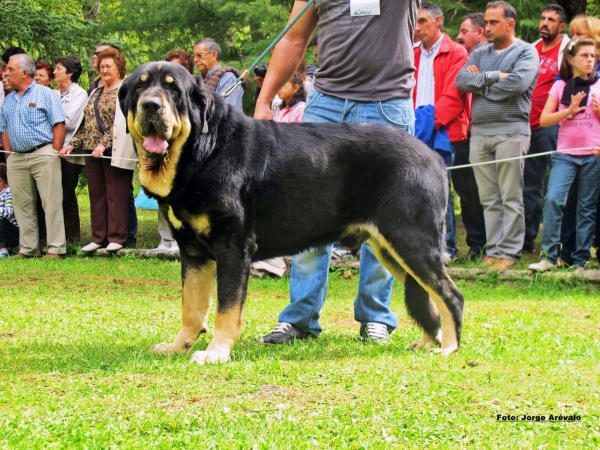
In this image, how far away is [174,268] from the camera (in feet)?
33.4

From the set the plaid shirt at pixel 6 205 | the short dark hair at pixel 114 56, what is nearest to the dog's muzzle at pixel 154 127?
the short dark hair at pixel 114 56

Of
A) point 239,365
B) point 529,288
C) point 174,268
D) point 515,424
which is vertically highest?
point 515,424

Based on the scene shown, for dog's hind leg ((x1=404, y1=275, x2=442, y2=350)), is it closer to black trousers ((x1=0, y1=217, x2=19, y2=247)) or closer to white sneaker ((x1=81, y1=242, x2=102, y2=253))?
white sneaker ((x1=81, y1=242, x2=102, y2=253))

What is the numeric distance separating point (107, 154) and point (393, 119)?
21.2ft

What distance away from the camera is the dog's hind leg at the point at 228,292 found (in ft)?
15.7

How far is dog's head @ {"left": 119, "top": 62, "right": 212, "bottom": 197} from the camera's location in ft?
14.9

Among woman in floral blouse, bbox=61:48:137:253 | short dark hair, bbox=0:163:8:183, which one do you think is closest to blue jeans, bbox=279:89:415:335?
woman in floral blouse, bbox=61:48:137:253

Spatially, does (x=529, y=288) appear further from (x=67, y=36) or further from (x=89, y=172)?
(x=67, y=36)

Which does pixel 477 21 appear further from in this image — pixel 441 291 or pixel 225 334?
pixel 225 334

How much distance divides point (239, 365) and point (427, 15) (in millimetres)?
6232

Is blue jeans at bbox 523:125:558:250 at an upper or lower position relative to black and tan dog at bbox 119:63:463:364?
lower

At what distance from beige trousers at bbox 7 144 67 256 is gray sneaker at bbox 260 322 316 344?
6.73 metres

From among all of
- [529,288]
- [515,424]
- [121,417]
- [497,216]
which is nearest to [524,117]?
[497,216]

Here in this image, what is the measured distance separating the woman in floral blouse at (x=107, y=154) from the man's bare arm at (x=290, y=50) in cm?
521
